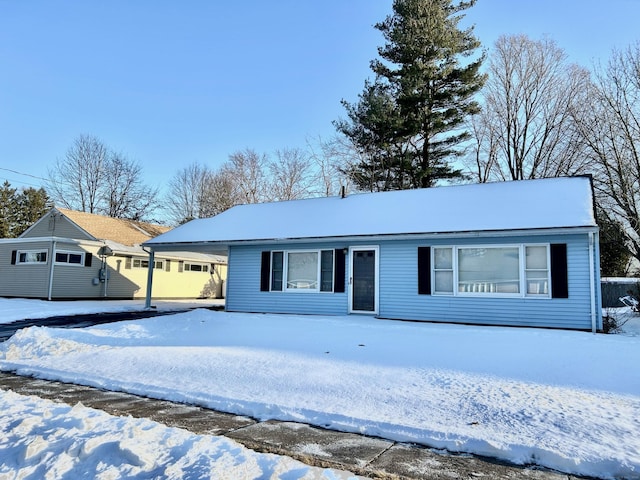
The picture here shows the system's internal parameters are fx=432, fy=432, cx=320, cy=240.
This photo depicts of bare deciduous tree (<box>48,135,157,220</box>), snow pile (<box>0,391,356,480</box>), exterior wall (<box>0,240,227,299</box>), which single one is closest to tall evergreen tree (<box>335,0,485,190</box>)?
exterior wall (<box>0,240,227,299</box>)

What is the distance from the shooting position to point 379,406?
4492 mm

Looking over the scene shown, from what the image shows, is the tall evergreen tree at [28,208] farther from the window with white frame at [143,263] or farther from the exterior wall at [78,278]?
the window with white frame at [143,263]

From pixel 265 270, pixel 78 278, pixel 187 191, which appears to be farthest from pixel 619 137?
pixel 187 191

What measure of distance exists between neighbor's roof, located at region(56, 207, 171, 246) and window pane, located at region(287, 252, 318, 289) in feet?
36.8

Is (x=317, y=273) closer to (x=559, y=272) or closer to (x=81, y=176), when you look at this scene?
(x=559, y=272)

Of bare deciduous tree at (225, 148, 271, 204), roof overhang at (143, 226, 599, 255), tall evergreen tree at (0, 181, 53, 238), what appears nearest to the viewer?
roof overhang at (143, 226, 599, 255)

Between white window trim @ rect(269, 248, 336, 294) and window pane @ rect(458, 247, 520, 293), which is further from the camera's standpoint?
white window trim @ rect(269, 248, 336, 294)

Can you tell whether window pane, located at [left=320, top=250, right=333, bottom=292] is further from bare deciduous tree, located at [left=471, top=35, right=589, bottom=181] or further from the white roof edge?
bare deciduous tree, located at [left=471, top=35, right=589, bottom=181]

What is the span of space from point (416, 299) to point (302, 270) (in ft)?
11.9

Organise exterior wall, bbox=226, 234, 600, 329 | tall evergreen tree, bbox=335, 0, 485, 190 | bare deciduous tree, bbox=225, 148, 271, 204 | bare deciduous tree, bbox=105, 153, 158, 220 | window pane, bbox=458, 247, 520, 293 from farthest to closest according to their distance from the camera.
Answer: bare deciduous tree, bbox=105, 153, 158, 220 < bare deciduous tree, bbox=225, 148, 271, 204 < tall evergreen tree, bbox=335, 0, 485, 190 < window pane, bbox=458, 247, 520, 293 < exterior wall, bbox=226, 234, 600, 329

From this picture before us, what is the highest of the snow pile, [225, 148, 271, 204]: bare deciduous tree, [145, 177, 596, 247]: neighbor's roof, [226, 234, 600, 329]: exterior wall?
[225, 148, 271, 204]: bare deciduous tree

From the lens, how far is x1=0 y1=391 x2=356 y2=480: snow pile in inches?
112

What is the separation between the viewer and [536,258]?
34.4 ft

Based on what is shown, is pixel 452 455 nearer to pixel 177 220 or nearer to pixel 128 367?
pixel 128 367
